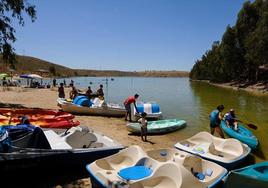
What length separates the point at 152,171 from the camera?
7.52 meters

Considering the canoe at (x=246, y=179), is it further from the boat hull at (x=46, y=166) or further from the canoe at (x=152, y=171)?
the boat hull at (x=46, y=166)

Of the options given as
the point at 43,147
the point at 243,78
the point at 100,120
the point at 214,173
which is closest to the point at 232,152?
the point at 214,173

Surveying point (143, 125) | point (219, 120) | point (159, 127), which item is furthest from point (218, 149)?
point (159, 127)

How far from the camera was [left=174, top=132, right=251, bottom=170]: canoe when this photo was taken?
930cm

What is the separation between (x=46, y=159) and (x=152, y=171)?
3.16 m

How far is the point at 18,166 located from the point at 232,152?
7736 mm

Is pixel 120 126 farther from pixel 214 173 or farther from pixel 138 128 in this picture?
pixel 214 173

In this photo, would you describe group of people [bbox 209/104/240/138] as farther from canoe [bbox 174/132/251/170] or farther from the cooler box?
the cooler box

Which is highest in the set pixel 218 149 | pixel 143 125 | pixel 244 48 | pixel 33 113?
pixel 244 48

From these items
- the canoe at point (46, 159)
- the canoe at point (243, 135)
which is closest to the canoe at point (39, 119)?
the canoe at point (46, 159)

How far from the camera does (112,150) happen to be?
914 centimetres

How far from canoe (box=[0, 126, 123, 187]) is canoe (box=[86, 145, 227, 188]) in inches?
40.2

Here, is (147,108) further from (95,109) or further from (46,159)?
(46,159)

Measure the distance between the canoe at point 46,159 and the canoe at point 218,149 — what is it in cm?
316
